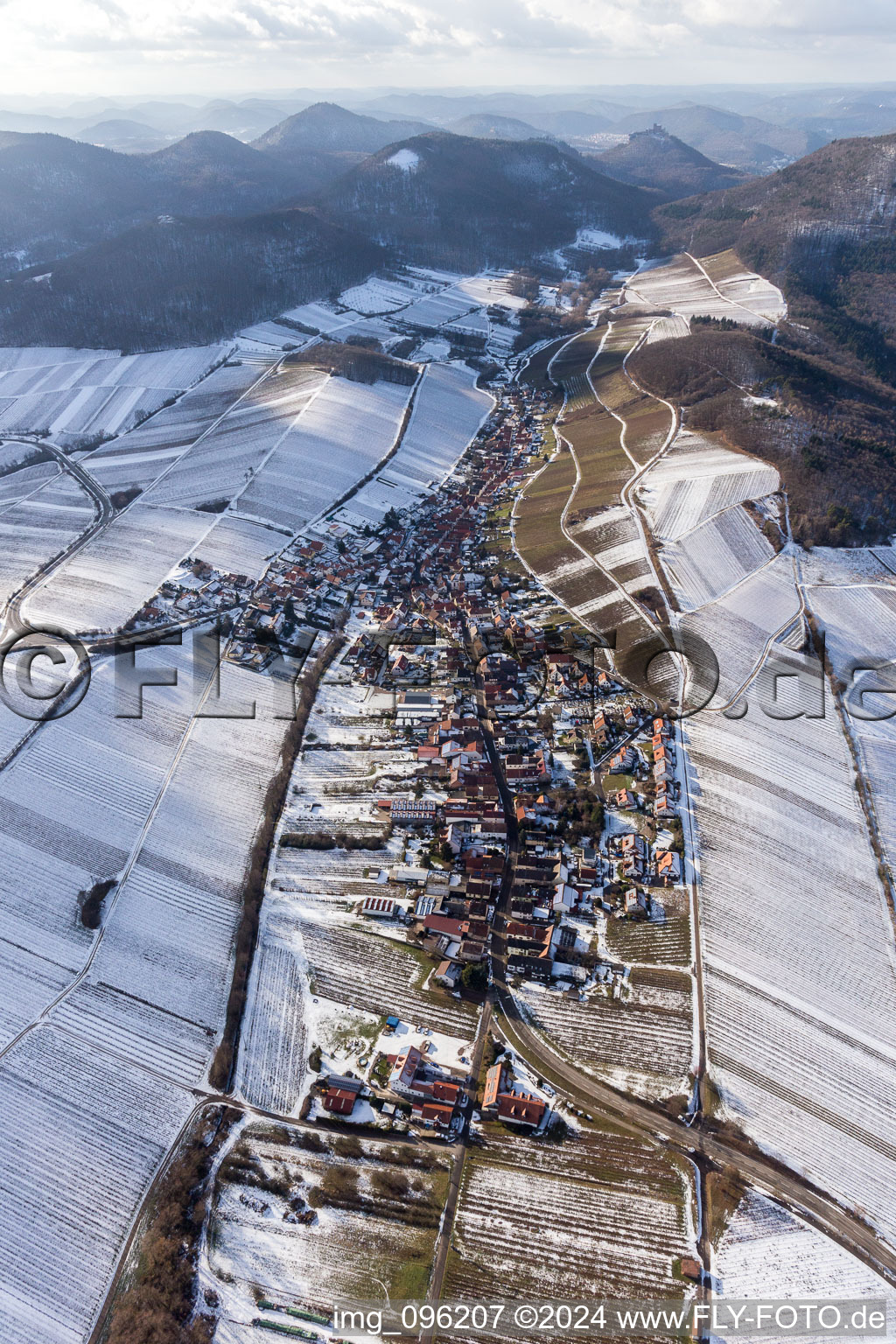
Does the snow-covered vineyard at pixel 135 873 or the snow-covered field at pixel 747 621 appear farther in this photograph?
the snow-covered field at pixel 747 621

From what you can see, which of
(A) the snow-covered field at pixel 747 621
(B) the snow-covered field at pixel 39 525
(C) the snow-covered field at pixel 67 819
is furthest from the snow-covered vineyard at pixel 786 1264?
(B) the snow-covered field at pixel 39 525

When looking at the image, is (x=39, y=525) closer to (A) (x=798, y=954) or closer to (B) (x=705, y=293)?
(A) (x=798, y=954)

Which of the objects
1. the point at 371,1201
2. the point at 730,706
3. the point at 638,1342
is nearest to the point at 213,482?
the point at 730,706

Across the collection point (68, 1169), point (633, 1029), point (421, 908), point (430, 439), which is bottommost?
point (68, 1169)

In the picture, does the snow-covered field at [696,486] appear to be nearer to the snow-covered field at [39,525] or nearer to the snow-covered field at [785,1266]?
the snow-covered field at [785,1266]

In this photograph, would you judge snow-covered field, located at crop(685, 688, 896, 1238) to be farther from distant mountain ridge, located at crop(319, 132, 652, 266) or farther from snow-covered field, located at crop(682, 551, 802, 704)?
distant mountain ridge, located at crop(319, 132, 652, 266)

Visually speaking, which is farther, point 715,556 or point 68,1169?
point 715,556

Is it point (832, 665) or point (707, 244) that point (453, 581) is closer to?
point (832, 665)

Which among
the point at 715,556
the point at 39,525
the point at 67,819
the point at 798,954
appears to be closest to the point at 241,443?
the point at 39,525

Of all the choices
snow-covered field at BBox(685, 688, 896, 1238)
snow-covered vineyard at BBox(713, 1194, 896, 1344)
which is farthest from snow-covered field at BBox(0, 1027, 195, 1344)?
snow-covered field at BBox(685, 688, 896, 1238)

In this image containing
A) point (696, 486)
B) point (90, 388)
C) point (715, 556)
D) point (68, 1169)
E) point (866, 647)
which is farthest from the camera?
point (90, 388)

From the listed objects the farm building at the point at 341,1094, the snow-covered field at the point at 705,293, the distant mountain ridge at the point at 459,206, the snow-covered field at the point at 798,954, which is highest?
the distant mountain ridge at the point at 459,206
